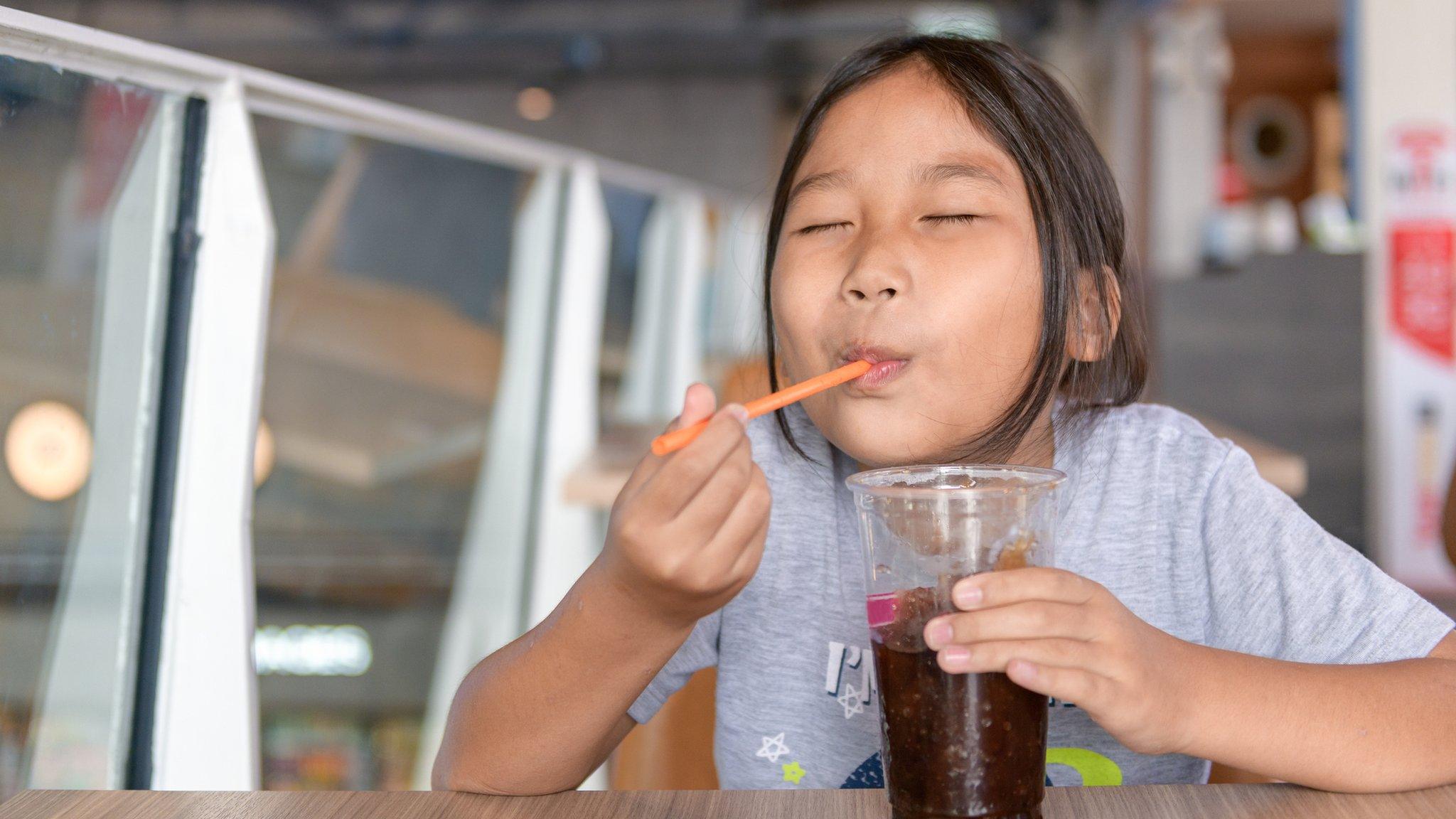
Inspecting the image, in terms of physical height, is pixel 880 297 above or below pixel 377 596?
above

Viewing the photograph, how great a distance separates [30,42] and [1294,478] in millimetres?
1944

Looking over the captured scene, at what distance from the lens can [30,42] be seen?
889 millimetres

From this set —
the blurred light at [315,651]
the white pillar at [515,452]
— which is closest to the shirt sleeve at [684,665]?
the white pillar at [515,452]

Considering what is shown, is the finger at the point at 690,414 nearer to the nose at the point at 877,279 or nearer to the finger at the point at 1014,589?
the finger at the point at 1014,589

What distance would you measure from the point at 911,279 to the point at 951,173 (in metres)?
0.11

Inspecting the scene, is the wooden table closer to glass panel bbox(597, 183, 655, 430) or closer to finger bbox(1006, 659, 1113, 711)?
finger bbox(1006, 659, 1113, 711)

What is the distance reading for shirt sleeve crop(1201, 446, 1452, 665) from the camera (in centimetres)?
85

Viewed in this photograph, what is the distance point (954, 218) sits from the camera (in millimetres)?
961

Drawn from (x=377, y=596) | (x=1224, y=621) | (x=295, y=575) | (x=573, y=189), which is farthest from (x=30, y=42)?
(x=377, y=596)

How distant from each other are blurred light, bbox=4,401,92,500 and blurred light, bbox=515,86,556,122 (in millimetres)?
12343

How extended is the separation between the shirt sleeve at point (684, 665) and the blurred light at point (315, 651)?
243cm

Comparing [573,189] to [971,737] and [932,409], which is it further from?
[971,737]

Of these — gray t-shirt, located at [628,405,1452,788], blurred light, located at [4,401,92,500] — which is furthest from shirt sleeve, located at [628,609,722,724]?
blurred light, located at [4,401,92,500]

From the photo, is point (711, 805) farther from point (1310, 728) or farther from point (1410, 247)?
point (1410, 247)
